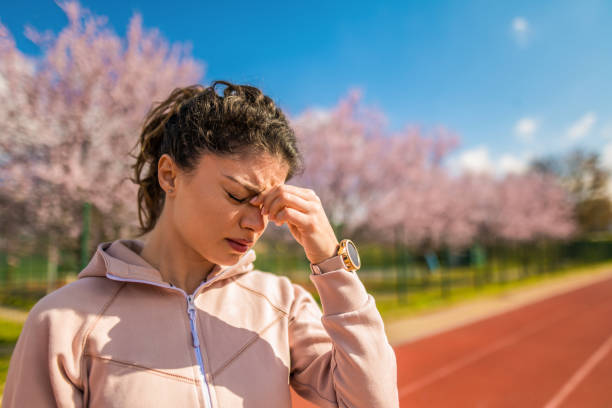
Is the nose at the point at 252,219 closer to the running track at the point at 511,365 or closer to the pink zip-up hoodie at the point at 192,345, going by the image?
the pink zip-up hoodie at the point at 192,345

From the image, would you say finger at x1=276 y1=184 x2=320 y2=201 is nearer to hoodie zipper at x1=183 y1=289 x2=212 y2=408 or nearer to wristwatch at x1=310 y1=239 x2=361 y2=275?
wristwatch at x1=310 y1=239 x2=361 y2=275

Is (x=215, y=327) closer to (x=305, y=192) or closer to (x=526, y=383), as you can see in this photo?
(x=305, y=192)

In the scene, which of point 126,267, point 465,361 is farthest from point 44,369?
point 465,361

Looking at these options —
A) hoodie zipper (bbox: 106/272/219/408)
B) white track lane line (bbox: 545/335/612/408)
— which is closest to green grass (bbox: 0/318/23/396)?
hoodie zipper (bbox: 106/272/219/408)

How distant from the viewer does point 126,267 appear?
48.4 inches

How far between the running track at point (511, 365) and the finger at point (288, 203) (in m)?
4.13

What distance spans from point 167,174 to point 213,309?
47cm

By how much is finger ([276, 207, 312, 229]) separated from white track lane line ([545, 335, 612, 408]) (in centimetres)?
576

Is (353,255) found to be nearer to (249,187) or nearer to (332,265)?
(332,265)

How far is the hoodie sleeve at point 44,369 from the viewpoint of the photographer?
1.02m

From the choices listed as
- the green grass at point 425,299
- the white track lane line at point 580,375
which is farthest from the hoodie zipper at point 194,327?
the green grass at point 425,299

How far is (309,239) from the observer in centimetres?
121

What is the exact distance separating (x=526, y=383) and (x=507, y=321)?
4980mm

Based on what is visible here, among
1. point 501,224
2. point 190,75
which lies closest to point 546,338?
point 190,75
